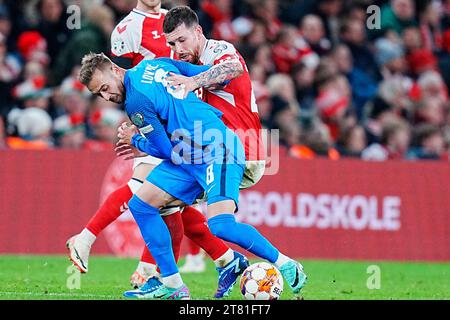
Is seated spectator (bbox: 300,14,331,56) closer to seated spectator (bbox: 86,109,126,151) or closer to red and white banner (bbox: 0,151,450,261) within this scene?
red and white banner (bbox: 0,151,450,261)

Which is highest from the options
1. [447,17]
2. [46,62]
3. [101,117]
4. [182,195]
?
[447,17]

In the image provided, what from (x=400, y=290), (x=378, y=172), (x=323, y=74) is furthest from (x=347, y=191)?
(x=400, y=290)

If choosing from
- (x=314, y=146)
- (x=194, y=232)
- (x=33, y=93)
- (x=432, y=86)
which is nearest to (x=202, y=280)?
(x=194, y=232)

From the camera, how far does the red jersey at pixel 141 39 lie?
932 centimetres

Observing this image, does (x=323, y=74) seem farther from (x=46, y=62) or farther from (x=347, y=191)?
(x=46, y=62)

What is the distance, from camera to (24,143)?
42.5 ft

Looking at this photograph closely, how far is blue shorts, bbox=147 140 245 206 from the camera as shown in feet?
25.7

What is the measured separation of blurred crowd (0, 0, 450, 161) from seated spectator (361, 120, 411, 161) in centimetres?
2

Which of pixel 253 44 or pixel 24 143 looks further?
pixel 253 44

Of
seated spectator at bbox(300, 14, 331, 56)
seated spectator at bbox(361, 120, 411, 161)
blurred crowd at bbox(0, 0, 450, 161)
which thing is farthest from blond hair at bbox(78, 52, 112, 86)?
seated spectator at bbox(300, 14, 331, 56)

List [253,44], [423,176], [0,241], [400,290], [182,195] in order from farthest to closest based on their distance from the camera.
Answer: [253,44], [423,176], [0,241], [400,290], [182,195]


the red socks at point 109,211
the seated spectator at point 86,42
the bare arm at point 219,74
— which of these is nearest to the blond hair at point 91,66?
the bare arm at point 219,74

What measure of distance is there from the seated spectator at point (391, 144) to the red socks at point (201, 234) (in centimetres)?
678

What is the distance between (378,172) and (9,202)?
506 centimetres
